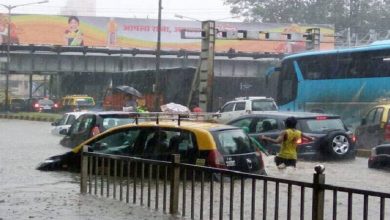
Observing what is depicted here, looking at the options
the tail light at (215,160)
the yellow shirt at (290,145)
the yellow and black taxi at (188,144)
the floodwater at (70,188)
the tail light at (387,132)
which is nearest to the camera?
the floodwater at (70,188)

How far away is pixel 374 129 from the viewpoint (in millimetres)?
19375

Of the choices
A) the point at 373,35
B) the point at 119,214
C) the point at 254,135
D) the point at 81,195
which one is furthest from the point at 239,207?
the point at 373,35

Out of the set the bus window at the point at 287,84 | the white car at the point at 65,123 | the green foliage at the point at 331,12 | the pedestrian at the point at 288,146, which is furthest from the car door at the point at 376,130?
the green foliage at the point at 331,12

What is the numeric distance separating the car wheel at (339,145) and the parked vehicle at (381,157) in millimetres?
1289

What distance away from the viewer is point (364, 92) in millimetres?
23969

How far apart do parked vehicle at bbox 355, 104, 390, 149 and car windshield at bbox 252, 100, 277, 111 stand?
817 centimetres

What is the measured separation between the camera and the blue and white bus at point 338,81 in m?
23.4

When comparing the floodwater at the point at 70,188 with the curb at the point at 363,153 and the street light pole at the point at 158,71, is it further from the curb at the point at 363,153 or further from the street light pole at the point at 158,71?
the street light pole at the point at 158,71

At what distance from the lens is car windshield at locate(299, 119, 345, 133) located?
15938 mm

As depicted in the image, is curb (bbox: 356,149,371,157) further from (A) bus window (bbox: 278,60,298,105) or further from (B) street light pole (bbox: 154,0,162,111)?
(B) street light pole (bbox: 154,0,162,111)

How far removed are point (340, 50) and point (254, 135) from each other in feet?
33.3

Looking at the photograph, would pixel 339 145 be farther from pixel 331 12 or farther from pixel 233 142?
pixel 331 12

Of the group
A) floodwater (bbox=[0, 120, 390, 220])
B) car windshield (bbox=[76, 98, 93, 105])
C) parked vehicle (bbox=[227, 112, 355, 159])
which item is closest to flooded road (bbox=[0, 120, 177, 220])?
floodwater (bbox=[0, 120, 390, 220])

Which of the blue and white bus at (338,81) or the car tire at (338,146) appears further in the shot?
the blue and white bus at (338,81)
